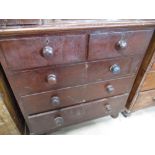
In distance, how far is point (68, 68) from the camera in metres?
0.72

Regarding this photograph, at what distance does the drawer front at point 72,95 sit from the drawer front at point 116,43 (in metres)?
0.21

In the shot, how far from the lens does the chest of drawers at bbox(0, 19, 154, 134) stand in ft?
1.93

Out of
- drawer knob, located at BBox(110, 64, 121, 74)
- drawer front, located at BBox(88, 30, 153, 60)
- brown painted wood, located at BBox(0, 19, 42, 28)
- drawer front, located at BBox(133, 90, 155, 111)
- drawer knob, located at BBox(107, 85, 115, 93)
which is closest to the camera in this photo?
brown painted wood, located at BBox(0, 19, 42, 28)

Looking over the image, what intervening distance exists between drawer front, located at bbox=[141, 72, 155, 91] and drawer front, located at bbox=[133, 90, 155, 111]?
0.05 m

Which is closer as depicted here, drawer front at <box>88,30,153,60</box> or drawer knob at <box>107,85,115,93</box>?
drawer front at <box>88,30,153,60</box>

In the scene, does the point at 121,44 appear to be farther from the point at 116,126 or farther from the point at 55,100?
the point at 116,126

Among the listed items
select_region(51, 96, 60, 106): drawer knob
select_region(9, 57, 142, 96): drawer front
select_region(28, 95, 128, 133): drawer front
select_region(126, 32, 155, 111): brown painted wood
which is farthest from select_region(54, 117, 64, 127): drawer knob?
select_region(126, 32, 155, 111): brown painted wood

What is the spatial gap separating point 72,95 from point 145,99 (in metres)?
0.66

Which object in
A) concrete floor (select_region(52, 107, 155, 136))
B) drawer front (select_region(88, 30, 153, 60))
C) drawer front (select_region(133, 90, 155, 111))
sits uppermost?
drawer front (select_region(88, 30, 153, 60))

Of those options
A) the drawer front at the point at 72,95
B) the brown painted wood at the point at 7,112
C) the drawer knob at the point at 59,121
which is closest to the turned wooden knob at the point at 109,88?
the drawer front at the point at 72,95

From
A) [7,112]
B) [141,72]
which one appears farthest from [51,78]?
[141,72]

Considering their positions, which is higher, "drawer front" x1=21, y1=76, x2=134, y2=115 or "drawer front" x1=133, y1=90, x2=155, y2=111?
"drawer front" x1=21, y1=76, x2=134, y2=115

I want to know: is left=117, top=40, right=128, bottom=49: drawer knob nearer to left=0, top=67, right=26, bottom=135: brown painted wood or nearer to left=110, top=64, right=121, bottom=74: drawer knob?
left=110, top=64, right=121, bottom=74: drawer knob
